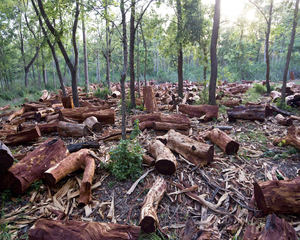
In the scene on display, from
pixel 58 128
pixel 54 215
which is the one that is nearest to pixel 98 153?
pixel 54 215

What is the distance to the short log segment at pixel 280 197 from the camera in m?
2.64

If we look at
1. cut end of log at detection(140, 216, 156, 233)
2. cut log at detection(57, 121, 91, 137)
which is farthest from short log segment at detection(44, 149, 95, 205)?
cut log at detection(57, 121, 91, 137)

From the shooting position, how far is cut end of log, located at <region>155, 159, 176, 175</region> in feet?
12.0

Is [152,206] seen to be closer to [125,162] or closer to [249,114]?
[125,162]

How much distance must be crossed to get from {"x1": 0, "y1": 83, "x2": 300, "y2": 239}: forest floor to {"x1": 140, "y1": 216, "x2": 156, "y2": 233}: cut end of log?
87mm

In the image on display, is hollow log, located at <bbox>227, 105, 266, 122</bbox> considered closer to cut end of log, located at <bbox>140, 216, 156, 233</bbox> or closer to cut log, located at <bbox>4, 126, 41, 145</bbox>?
cut end of log, located at <bbox>140, 216, 156, 233</bbox>

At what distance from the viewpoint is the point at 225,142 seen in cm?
459

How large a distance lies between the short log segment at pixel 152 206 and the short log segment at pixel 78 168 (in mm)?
988

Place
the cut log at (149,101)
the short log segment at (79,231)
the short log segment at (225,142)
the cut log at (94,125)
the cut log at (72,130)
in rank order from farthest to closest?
1. the cut log at (149,101)
2. the cut log at (94,125)
3. the cut log at (72,130)
4. the short log segment at (225,142)
5. the short log segment at (79,231)

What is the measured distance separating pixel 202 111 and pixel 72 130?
15.2ft

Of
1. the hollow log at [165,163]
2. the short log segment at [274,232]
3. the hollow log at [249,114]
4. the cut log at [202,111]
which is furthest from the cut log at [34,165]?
the hollow log at [249,114]

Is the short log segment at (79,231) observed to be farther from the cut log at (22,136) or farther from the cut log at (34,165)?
the cut log at (22,136)

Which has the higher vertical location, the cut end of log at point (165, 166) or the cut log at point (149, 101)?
the cut log at point (149, 101)

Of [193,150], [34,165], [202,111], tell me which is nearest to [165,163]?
[193,150]
